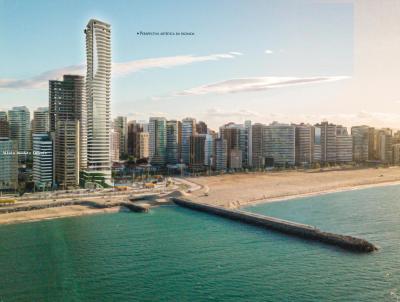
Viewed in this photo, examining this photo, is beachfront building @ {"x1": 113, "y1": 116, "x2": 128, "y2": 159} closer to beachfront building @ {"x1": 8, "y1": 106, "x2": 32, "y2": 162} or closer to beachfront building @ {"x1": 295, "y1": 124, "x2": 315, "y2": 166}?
beachfront building @ {"x1": 8, "y1": 106, "x2": 32, "y2": 162}

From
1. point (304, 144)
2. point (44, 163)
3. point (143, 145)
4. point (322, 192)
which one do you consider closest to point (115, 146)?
point (143, 145)

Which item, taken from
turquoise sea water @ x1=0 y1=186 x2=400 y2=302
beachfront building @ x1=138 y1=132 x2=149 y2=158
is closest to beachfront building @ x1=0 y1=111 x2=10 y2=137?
beachfront building @ x1=138 y1=132 x2=149 y2=158

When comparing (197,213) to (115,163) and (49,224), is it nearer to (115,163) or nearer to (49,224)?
(49,224)

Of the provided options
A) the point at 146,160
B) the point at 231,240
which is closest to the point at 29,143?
the point at 146,160

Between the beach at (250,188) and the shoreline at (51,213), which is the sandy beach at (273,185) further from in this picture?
the shoreline at (51,213)

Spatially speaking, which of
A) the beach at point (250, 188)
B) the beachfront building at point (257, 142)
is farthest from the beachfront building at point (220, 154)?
the beachfront building at point (257, 142)
